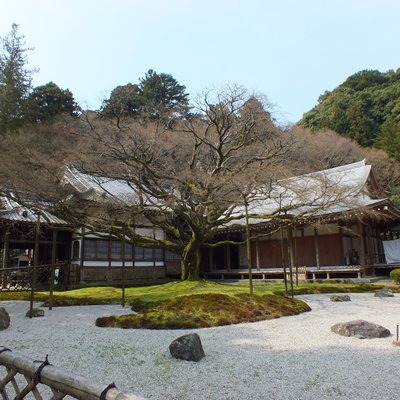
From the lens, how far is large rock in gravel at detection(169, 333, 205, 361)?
5086 mm

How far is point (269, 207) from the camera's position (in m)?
21.5

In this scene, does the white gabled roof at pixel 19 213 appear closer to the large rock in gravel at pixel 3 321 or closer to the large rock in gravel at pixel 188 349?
the large rock in gravel at pixel 3 321

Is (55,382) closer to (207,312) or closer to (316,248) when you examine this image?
(207,312)

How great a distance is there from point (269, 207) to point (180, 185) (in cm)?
761

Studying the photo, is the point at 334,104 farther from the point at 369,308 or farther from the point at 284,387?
the point at 284,387

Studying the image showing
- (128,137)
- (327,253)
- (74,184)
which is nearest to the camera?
(128,137)

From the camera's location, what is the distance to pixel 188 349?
5.11m

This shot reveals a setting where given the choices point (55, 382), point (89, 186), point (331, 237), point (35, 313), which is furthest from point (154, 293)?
point (55, 382)

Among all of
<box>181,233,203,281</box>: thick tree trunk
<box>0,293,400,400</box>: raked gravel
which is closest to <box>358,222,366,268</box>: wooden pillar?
<box>181,233,203,281</box>: thick tree trunk

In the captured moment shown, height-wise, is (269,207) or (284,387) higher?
(269,207)

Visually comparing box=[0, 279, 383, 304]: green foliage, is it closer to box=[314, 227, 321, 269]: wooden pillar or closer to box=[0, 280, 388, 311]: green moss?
box=[0, 280, 388, 311]: green moss

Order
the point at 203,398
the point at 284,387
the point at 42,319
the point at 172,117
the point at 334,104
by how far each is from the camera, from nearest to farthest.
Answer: the point at 203,398, the point at 284,387, the point at 42,319, the point at 172,117, the point at 334,104

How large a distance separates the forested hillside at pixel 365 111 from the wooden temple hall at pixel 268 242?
15373mm

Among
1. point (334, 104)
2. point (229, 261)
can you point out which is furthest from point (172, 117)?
point (334, 104)
